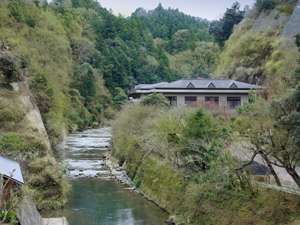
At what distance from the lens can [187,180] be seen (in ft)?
86.0

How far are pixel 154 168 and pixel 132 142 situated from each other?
8879 mm

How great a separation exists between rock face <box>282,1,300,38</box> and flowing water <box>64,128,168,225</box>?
22667mm

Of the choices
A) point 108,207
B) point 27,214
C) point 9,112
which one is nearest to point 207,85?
point 9,112

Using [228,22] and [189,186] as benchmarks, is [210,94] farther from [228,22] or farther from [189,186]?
[228,22]

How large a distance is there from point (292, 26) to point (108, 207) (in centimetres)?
3143

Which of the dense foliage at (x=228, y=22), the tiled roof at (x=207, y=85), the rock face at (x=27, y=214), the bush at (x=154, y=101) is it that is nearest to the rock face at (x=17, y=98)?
the bush at (x=154, y=101)

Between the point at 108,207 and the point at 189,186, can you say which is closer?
the point at 189,186

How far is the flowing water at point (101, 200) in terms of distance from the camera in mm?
25594

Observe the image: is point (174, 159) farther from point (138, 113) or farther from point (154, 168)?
point (138, 113)

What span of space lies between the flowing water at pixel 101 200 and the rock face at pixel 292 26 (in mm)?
22667

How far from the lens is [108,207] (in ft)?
92.8

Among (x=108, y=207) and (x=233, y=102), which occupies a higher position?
(x=233, y=102)

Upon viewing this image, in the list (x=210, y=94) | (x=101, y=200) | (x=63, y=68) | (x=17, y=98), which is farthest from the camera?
(x=63, y=68)

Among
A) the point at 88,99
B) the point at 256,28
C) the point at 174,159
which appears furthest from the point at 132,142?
the point at 88,99
